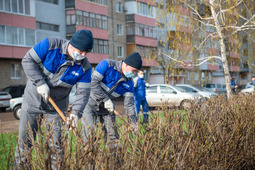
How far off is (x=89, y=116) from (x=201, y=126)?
5.94ft

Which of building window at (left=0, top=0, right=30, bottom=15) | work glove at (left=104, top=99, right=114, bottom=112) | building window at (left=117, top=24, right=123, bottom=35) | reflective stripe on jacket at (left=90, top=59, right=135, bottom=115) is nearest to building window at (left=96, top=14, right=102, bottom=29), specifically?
building window at (left=117, top=24, right=123, bottom=35)

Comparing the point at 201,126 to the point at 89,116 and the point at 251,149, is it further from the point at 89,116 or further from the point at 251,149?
the point at 89,116

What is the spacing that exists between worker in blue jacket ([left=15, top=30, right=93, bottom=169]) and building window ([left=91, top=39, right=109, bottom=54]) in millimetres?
32879

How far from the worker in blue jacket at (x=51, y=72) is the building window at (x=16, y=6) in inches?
1028

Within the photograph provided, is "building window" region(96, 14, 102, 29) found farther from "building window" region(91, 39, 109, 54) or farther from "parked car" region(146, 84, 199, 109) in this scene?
"parked car" region(146, 84, 199, 109)

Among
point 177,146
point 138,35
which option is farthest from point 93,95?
point 138,35

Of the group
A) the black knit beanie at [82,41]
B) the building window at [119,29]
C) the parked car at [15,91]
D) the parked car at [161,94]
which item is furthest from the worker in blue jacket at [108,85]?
the building window at [119,29]

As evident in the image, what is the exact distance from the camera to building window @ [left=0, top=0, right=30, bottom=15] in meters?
28.5

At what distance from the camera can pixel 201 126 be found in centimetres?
395

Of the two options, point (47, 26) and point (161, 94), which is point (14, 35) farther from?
point (161, 94)

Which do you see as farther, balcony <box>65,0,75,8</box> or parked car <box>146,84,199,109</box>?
balcony <box>65,0,75,8</box>

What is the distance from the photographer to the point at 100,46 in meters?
38.2

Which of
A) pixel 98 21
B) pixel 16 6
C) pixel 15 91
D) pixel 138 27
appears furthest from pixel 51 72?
pixel 138 27

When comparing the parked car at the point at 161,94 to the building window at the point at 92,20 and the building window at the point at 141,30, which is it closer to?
the building window at the point at 92,20
